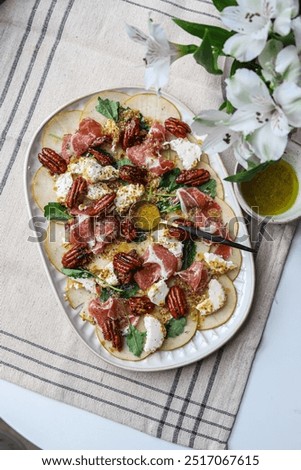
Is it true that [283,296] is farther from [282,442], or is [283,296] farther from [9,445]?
[9,445]

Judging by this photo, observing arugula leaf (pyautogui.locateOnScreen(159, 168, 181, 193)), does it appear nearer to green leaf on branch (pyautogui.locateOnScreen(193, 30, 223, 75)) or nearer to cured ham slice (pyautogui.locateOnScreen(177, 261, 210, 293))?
cured ham slice (pyautogui.locateOnScreen(177, 261, 210, 293))

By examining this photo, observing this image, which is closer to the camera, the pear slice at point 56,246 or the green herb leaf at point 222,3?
the green herb leaf at point 222,3

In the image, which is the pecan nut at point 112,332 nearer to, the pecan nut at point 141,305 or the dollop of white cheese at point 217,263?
the pecan nut at point 141,305

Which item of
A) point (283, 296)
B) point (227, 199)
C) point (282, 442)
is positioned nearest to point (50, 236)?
point (227, 199)

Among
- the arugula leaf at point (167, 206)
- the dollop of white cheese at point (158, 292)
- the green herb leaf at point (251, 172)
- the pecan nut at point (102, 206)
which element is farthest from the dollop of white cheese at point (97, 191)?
the green herb leaf at point (251, 172)

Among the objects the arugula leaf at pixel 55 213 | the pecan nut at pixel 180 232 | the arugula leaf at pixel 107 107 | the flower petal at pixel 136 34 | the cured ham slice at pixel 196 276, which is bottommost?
the cured ham slice at pixel 196 276

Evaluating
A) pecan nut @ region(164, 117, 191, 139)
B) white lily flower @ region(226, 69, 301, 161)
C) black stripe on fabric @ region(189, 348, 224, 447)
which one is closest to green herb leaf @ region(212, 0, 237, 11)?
white lily flower @ region(226, 69, 301, 161)
